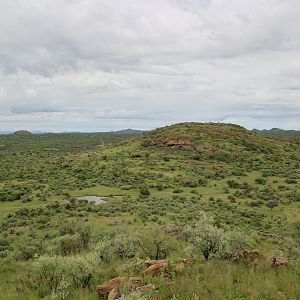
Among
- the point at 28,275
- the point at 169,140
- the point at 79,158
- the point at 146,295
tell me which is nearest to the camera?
the point at 146,295

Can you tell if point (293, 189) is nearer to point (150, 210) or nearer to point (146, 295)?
A: point (150, 210)

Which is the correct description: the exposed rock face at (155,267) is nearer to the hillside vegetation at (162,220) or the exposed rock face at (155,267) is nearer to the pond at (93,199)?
the hillside vegetation at (162,220)

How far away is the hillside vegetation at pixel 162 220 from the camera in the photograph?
11141 millimetres

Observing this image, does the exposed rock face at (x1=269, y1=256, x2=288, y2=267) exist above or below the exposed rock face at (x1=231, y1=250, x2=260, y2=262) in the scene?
above

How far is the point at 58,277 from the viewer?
39.4ft

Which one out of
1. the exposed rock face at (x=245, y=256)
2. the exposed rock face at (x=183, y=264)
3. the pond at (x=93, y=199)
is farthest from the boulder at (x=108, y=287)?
the pond at (x=93, y=199)

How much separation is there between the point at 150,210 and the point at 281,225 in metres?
11.1

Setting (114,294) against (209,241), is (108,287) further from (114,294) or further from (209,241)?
(209,241)

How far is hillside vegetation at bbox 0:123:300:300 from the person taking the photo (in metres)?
11.1

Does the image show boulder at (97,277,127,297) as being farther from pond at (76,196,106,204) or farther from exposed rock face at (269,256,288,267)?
pond at (76,196,106,204)

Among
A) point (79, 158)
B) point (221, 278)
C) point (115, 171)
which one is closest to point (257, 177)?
point (115, 171)

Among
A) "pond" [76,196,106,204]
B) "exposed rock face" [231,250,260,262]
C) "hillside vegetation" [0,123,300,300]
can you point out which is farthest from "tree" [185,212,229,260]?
"pond" [76,196,106,204]

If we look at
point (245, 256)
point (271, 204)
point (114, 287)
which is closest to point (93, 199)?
point (271, 204)

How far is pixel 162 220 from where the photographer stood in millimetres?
31781
